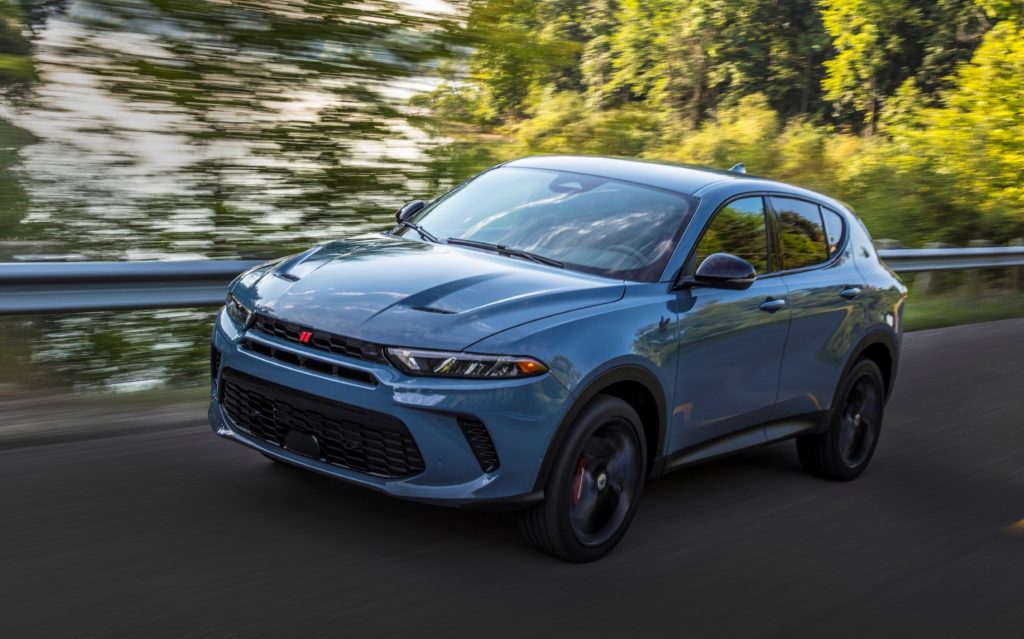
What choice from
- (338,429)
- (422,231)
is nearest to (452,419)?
(338,429)

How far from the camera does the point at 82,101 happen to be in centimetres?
860

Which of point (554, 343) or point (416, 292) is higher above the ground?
point (416, 292)

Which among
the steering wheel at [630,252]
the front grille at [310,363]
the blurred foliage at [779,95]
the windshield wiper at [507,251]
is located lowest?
the blurred foliage at [779,95]

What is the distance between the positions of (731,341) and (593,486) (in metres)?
1.10

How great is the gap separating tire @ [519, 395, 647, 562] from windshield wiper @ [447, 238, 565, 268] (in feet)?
2.65

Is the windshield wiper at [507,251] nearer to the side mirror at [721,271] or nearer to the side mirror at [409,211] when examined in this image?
the side mirror at [721,271]

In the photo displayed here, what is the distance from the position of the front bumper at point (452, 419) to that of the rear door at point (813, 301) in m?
1.96

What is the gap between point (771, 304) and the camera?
6.03 metres

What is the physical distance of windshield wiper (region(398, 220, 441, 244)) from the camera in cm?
600

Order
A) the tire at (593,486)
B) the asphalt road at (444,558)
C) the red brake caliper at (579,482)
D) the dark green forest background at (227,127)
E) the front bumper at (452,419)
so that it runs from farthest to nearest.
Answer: the dark green forest background at (227,127)
the red brake caliper at (579,482)
the tire at (593,486)
the front bumper at (452,419)
the asphalt road at (444,558)

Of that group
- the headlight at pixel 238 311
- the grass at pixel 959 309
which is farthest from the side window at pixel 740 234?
the grass at pixel 959 309

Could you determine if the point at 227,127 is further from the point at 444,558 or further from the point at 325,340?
the point at 444,558

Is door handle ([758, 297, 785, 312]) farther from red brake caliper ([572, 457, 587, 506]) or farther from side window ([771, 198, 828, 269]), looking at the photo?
red brake caliper ([572, 457, 587, 506])

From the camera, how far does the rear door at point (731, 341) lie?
5484 millimetres
